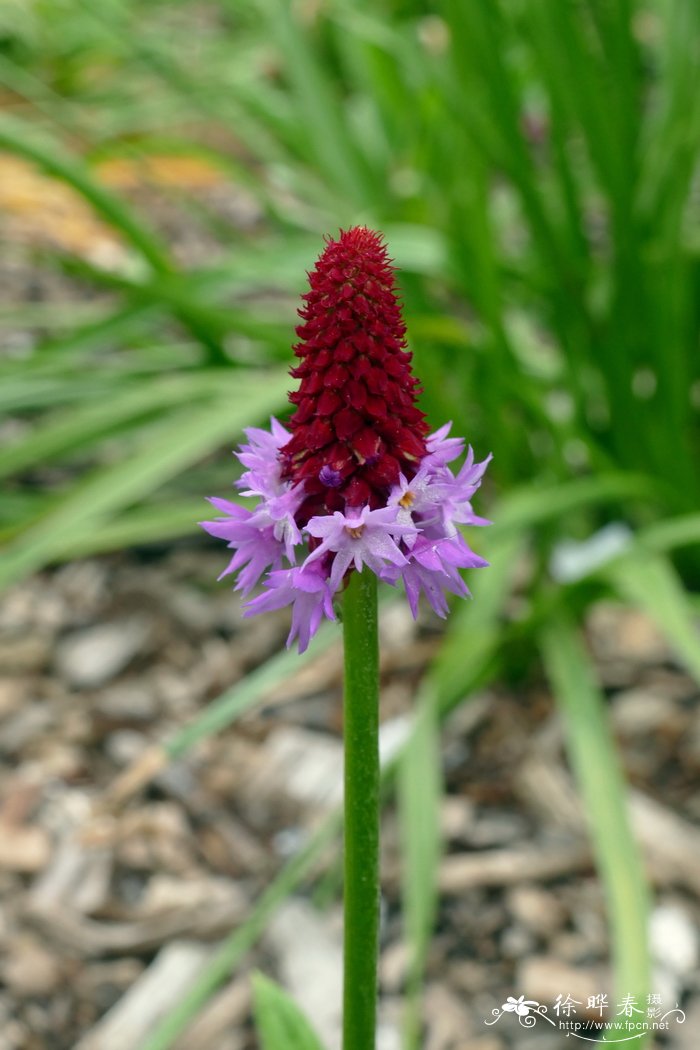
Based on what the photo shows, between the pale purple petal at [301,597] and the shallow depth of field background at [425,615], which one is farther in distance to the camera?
the shallow depth of field background at [425,615]

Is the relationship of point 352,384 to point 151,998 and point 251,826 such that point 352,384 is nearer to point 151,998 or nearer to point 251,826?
point 151,998

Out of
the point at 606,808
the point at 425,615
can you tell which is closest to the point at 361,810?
the point at 606,808

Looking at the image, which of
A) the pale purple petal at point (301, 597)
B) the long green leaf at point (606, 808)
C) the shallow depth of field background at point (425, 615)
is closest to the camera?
the pale purple petal at point (301, 597)

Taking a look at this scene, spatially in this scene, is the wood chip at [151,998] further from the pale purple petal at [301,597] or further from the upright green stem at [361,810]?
the pale purple petal at [301,597]

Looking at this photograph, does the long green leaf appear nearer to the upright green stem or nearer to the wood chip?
the upright green stem

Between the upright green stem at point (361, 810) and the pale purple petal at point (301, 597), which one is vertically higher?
the pale purple petal at point (301, 597)

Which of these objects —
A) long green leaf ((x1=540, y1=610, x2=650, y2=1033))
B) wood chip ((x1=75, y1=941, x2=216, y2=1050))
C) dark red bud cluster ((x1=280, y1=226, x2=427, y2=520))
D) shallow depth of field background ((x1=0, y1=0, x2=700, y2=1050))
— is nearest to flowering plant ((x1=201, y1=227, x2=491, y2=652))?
dark red bud cluster ((x1=280, y1=226, x2=427, y2=520))

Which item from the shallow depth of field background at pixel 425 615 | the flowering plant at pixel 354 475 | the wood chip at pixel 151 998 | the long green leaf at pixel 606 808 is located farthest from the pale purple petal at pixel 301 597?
the wood chip at pixel 151 998

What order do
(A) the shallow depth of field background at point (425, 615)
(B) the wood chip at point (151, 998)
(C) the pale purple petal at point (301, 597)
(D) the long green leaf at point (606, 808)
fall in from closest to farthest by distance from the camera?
(C) the pale purple petal at point (301, 597)
(D) the long green leaf at point (606, 808)
(B) the wood chip at point (151, 998)
(A) the shallow depth of field background at point (425, 615)
